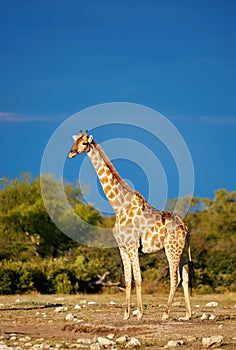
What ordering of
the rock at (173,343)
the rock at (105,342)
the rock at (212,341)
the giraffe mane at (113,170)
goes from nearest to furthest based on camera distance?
the rock at (212,341), the rock at (173,343), the rock at (105,342), the giraffe mane at (113,170)

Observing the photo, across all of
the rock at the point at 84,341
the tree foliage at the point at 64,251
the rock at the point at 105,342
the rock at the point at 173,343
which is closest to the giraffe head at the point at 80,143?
the rock at the point at 84,341

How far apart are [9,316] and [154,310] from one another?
358 cm

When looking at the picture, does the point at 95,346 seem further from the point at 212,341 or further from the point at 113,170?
the point at 113,170

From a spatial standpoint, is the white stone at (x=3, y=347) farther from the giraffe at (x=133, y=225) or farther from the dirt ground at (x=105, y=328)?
the giraffe at (x=133, y=225)

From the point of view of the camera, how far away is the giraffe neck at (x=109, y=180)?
624 inches

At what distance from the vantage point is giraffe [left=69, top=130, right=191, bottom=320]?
15594 millimetres

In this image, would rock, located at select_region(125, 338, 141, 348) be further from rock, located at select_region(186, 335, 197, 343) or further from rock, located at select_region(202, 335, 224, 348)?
rock, located at select_region(202, 335, 224, 348)

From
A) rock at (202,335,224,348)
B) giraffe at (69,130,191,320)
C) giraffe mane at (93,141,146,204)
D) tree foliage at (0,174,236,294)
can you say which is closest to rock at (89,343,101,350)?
rock at (202,335,224,348)

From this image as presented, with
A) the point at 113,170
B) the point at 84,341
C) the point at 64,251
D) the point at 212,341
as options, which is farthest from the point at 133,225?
the point at 64,251

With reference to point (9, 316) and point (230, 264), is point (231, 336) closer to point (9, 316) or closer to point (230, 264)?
point (9, 316)

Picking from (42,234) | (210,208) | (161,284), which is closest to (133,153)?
(161,284)

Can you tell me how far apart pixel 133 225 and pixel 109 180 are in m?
1.11

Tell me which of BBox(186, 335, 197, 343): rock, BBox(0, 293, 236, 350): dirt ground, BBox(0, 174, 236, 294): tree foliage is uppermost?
BBox(0, 174, 236, 294): tree foliage

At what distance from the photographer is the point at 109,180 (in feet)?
52.3
